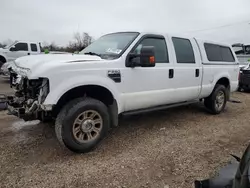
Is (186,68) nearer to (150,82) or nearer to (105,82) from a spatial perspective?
(150,82)

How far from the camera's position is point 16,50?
13.2 metres

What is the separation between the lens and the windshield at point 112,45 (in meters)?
4.21

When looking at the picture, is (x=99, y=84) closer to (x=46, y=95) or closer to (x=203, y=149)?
(x=46, y=95)

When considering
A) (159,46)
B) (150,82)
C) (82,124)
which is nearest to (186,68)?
(159,46)

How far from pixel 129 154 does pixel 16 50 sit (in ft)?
37.7

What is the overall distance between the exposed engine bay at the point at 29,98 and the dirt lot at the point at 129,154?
636mm

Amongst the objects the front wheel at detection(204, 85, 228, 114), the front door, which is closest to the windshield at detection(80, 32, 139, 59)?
the front door

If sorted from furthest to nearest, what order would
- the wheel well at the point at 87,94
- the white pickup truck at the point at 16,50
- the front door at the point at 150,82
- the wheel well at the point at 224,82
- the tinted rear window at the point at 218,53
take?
the white pickup truck at the point at 16,50 < the wheel well at the point at 224,82 < the tinted rear window at the point at 218,53 < the front door at the point at 150,82 < the wheel well at the point at 87,94

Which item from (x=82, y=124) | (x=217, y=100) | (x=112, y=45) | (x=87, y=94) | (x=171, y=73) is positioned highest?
(x=112, y=45)

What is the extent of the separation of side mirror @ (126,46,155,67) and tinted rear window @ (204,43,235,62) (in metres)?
2.42

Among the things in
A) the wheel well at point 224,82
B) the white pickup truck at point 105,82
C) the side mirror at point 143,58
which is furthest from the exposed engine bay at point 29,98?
the wheel well at point 224,82

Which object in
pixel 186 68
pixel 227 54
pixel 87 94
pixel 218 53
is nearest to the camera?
pixel 87 94

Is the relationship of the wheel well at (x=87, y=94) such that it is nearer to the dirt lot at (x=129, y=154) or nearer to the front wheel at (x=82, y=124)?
→ the front wheel at (x=82, y=124)

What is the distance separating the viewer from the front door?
4.19m
